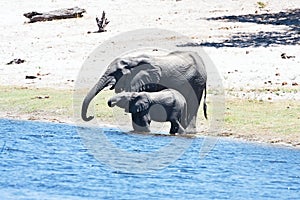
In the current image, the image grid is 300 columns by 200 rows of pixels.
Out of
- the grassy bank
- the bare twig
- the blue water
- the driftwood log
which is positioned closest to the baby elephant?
the blue water

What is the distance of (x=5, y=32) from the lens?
134 feet

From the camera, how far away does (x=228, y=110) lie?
2253 centimetres

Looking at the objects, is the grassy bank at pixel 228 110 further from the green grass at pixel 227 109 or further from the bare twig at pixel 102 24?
the bare twig at pixel 102 24

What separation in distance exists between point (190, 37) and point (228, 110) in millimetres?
14526

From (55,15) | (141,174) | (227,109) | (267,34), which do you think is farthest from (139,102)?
(55,15)

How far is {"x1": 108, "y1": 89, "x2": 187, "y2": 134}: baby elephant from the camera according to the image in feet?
63.5

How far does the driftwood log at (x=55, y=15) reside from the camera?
43.6 metres

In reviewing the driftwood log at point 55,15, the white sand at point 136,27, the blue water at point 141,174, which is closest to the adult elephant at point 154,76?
the blue water at point 141,174

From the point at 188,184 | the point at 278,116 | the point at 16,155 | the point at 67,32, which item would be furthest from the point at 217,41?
the point at 188,184

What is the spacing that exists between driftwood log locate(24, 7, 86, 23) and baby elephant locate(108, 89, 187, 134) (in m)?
24.3

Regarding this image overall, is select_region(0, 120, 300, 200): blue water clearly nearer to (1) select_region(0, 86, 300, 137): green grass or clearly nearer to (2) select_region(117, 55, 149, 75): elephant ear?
(2) select_region(117, 55, 149, 75): elephant ear

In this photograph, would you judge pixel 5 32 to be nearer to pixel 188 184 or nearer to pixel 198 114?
pixel 198 114

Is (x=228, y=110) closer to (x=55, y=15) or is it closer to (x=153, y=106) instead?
(x=153, y=106)

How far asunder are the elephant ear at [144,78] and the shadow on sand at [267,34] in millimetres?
13571
